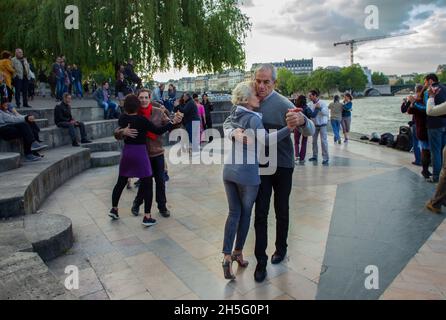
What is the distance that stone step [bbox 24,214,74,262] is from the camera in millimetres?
3605

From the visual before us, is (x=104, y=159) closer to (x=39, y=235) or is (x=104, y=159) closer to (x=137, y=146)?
(x=137, y=146)

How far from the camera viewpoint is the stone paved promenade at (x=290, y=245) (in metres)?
3.00

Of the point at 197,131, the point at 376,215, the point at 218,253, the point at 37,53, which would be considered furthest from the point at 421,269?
the point at 37,53

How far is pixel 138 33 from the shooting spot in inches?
679

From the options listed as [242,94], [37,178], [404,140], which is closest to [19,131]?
[37,178]

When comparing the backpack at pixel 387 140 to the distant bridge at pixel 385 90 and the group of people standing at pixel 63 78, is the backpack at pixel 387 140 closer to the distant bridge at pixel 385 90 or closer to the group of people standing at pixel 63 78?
the group of people standing at pixel 63 78

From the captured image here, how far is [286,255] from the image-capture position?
3.67 metres

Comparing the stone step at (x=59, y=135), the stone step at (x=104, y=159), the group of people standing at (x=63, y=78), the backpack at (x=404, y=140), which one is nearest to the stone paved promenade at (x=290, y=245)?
the stone step at (x=59, y=135)

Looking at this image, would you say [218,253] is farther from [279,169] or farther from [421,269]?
[421,269]

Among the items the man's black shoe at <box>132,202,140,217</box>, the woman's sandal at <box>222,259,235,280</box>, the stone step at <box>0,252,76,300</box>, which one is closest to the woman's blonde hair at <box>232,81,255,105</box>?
the woman's sandal at <box>222,259,235,280</box>

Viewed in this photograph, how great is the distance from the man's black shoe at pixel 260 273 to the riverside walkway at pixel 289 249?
0.06 m

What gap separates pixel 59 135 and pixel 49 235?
6.25 meters

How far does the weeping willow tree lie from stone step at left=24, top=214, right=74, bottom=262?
46.1 feet
